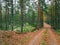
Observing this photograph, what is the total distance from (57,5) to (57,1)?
38.6 inches

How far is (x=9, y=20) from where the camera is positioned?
4281cm

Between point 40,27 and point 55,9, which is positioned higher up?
point 55,9

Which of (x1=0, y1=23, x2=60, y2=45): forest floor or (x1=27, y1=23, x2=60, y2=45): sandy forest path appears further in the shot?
(x1=27, y1=23, x2=60, y2=45): sandy forest path

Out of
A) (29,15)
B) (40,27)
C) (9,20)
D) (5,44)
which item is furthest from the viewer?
(29,15)

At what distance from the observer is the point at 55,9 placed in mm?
36844

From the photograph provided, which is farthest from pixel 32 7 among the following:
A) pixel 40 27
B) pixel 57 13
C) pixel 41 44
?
pixel 41 44

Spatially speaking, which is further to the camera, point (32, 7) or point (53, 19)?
point (32, 7)

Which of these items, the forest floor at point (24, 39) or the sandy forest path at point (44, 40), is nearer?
the forest floor at point (24, 39)

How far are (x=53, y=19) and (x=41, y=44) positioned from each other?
24.1 meters

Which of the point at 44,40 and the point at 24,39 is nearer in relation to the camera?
the point at 44,40

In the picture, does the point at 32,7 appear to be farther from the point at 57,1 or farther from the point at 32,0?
the point at 57,1

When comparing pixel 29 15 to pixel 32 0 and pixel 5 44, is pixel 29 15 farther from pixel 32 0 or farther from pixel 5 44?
pixel 5 44

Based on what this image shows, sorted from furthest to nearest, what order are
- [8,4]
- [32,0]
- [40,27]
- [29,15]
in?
1. [29,15]
2. [32,0]
3. [8,4]
4. [40,27]

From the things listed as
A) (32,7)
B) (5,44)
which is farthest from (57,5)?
(5,44)
